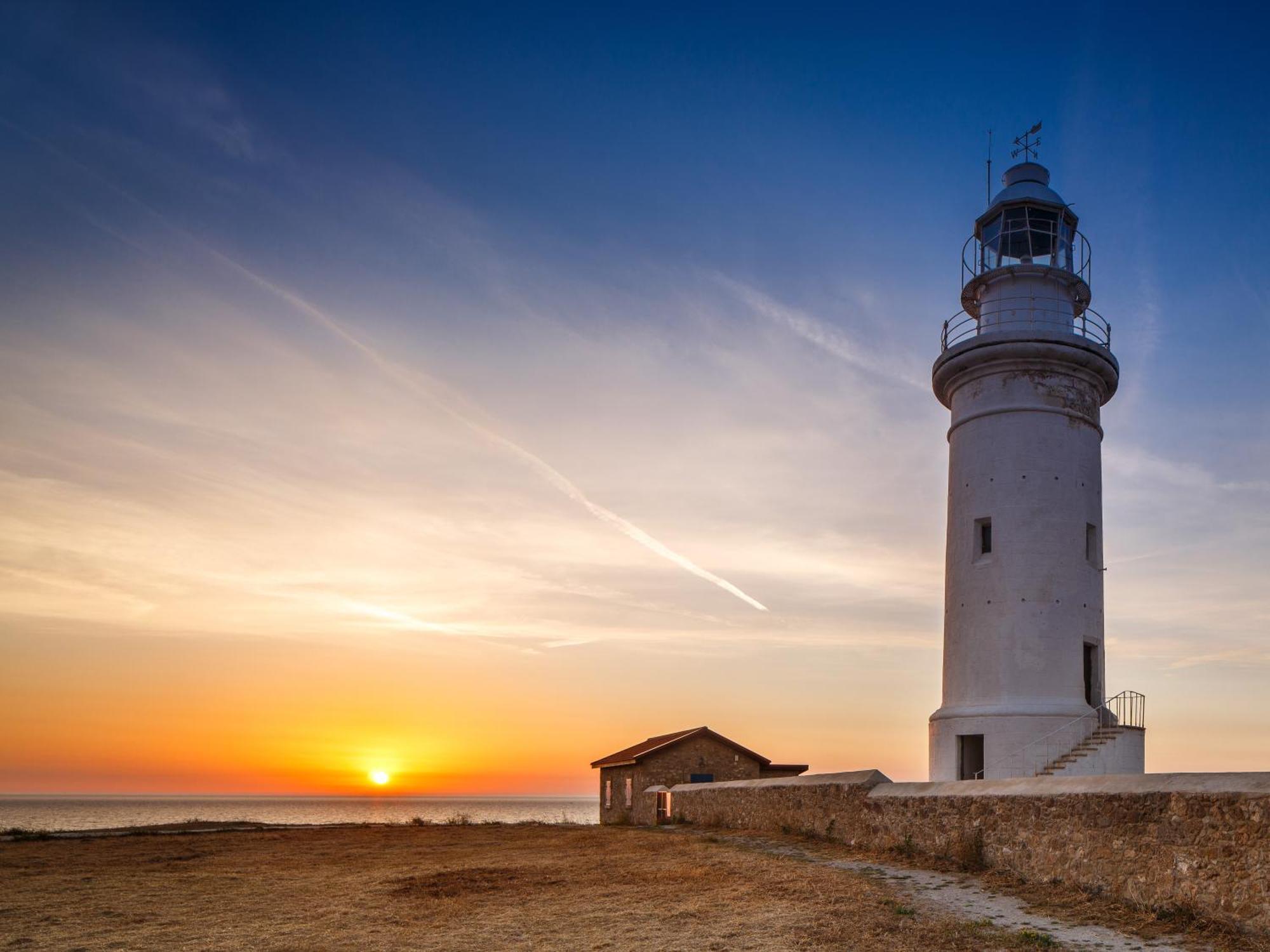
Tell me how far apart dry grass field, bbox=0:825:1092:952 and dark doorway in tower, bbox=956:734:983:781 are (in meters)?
4.69

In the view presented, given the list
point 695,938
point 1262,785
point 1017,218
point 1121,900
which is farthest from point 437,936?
point 1017,218

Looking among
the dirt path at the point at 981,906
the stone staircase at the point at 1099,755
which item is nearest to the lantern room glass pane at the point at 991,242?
the stone staircase at the point at 1099,755

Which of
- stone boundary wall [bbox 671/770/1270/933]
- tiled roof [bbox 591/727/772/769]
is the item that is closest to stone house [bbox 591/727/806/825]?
tiled roof [bbox 591/727/772/769]

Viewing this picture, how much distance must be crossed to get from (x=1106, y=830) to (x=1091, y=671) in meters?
8.71

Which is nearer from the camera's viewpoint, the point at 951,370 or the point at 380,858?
the point at 380,858

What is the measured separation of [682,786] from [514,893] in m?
12.6

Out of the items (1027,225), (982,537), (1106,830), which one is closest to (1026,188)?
(1027,225)

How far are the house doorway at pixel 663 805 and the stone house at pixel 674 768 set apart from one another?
0.06ft

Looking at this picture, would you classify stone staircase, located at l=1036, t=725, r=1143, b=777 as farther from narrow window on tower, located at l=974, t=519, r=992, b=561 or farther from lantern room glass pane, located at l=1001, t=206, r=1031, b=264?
lantern room glass pane, located at l=1001, t=206, r=1031, b=264

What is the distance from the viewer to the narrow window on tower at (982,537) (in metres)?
18.0

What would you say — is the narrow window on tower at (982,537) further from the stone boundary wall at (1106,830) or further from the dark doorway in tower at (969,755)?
the stone boundary wall at (1106,830)

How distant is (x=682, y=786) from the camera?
2314 cm

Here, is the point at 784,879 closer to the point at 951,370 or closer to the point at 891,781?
the point at 891,781

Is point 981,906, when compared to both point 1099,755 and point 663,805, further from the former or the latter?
point 663,805
